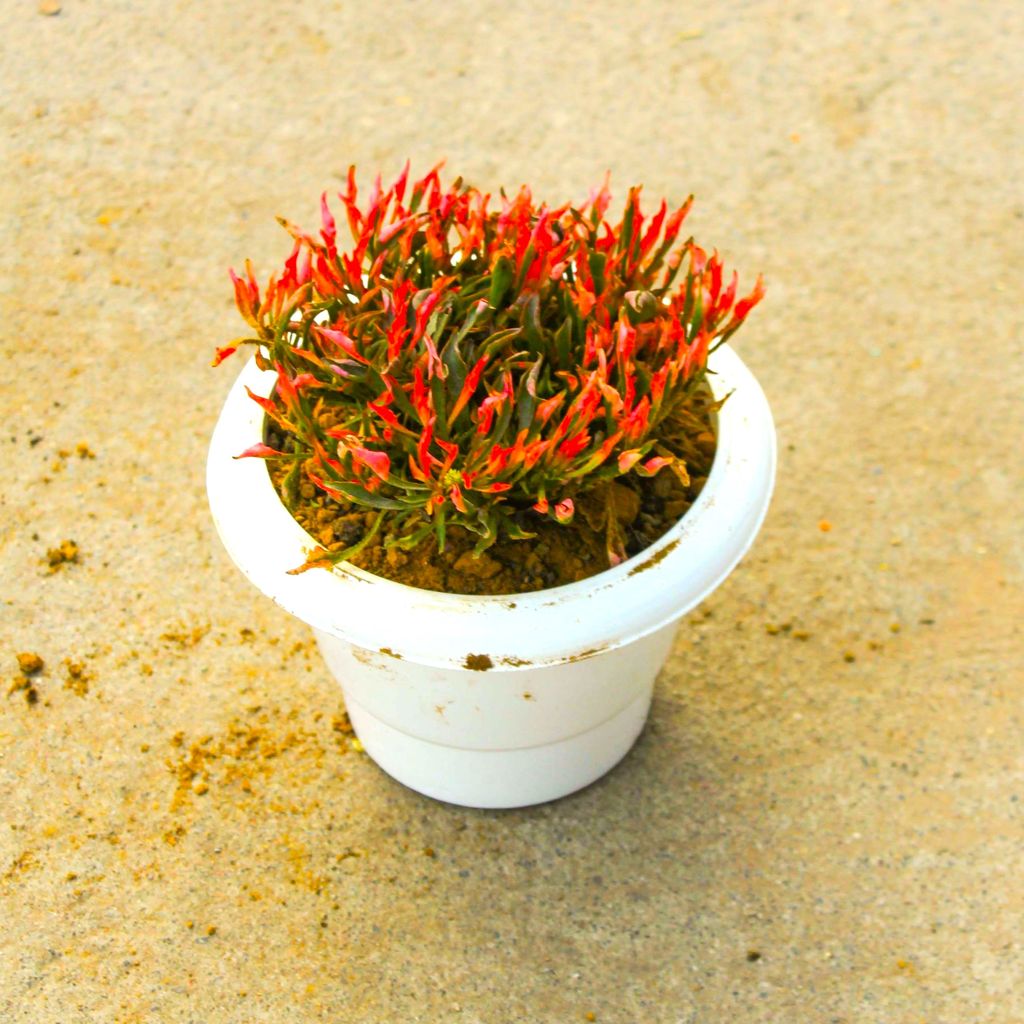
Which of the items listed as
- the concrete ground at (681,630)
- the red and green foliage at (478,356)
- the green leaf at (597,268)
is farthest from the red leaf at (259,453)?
the concrete ground at (681,630)

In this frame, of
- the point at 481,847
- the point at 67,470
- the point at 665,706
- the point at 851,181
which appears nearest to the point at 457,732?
the point at 481,847

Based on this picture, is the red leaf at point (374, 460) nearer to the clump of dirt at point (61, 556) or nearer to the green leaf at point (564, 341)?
the green leaf at point (564, 341)

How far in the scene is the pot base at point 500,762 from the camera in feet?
6.92

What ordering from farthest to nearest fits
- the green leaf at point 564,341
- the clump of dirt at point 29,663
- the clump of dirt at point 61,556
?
1. the clump of dirt at point 61,556
2. the clump of dirt at point 29,663
3. the green leaf at point 564,341

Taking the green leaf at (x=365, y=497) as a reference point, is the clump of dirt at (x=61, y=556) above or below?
below

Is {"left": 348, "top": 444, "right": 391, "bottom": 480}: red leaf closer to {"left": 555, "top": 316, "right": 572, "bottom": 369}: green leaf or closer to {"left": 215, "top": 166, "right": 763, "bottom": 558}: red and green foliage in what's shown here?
{"left": 215, "top": 166, "right": 763, "bottom": 558}: red and green foliage

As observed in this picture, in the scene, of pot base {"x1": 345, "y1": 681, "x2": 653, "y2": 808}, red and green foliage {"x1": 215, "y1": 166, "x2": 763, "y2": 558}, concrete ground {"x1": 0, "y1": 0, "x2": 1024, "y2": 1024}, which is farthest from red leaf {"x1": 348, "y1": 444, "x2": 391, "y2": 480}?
concrete ground {"x1": 0, "y1": 0, "x2": 1024, "y2": 1024}

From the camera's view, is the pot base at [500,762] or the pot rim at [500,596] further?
the pot base at [500,762]

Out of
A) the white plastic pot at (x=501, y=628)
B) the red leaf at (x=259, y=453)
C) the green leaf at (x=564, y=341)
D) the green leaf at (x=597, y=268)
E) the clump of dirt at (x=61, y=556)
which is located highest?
the green leaf at (x=597, y=268)

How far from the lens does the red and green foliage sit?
1.66 meters

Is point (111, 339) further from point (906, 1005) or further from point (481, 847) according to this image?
point (906, 1005)

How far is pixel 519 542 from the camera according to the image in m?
1.84

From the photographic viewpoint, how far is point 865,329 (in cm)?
305

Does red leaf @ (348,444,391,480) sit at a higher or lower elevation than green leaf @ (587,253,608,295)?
lower
